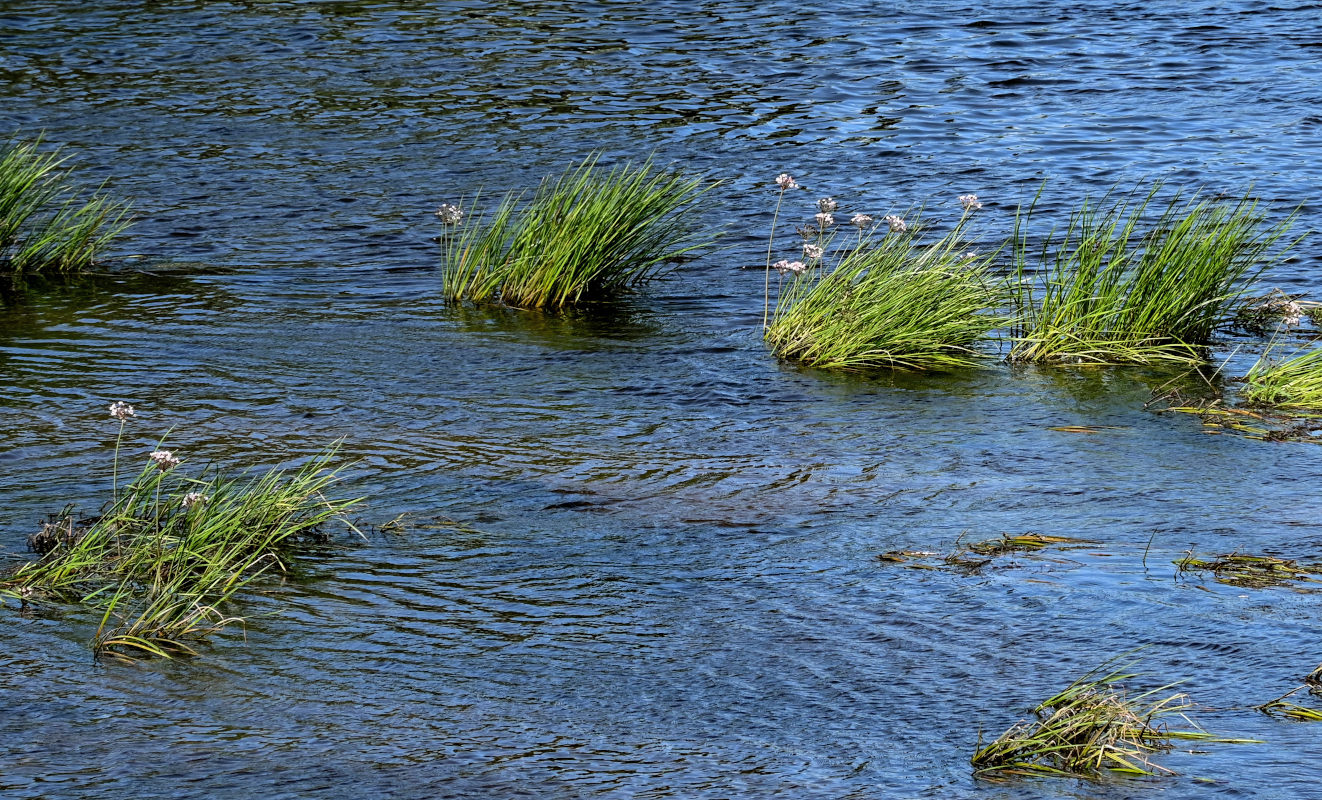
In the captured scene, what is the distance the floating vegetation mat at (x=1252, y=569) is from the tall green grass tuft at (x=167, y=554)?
9.32ft

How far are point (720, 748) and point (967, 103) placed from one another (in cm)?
1062

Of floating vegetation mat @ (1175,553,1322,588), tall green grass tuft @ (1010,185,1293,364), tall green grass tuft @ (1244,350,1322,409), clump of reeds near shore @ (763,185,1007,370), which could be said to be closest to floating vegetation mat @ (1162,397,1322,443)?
tall green grass tuft @ (1244,350,1322,409)

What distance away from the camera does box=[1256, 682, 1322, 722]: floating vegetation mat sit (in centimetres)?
419

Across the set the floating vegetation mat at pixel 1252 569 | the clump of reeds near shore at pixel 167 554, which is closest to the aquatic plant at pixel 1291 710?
the floating vegetation mat at pixel 1252 569

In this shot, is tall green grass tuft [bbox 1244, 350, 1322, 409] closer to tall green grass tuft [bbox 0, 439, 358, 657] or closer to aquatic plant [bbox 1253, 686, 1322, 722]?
aquatic plant [bbox 1253, 686, 1322, 722]

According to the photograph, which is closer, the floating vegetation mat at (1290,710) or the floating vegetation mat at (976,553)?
the floating vegetation mat at (1290,710)

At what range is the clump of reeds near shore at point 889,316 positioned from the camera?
25.8 ft

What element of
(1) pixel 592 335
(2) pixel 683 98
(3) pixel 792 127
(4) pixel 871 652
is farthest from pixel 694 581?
(2) pixel 683 98

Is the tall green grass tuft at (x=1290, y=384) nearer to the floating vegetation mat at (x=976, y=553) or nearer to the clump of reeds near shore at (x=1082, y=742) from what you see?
the floating vegetation mat at (x=976, y=553)

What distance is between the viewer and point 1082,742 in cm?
400

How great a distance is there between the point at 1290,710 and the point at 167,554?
10.6ft

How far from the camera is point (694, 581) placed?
521 cm

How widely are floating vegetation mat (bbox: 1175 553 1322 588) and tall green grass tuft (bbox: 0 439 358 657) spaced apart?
Answer: 9.32 feet

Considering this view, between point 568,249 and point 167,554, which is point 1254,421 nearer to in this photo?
point 568,249
